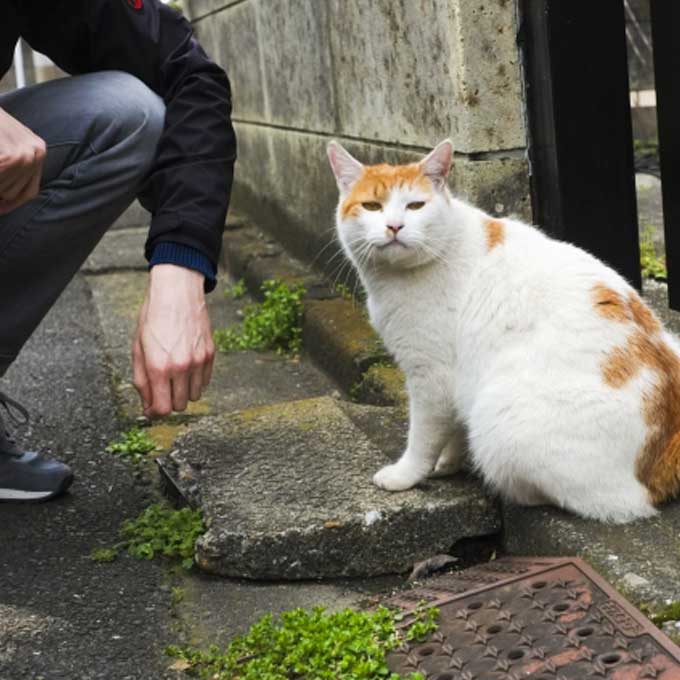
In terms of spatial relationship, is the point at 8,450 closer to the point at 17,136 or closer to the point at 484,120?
the point at 17,136

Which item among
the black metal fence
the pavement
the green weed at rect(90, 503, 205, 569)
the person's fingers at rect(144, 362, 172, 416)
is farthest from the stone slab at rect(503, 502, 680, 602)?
the black metal fence

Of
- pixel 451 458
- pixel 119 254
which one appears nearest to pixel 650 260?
pixel 451 458

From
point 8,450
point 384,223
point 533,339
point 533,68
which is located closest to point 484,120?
point 533,68

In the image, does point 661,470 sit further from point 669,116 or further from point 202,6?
point 202,6

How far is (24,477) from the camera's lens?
2.92 meters

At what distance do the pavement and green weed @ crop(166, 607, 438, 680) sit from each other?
3.8 inches

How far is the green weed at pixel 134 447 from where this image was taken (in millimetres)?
3252

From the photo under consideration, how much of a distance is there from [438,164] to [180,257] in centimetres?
71

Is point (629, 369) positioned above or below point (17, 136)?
below

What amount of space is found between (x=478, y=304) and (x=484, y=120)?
885mm

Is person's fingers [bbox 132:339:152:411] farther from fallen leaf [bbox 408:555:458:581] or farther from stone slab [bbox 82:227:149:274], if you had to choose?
stone slab [bbox 82:227:149:274]

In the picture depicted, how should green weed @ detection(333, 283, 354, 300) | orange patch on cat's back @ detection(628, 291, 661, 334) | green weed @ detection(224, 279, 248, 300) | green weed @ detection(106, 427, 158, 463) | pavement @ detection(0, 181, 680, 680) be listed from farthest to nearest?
green weed @ detection(224, 279, 248, 300)
green weed @ detection(333, 283, 354, 300)
green weed @ detection(106, 427, 158, 463)
orange patch on cat's back @ detection(628, 291, 661, 334)
pavement @ detection(0, 181, 680, 680)

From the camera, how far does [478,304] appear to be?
2.53 metres

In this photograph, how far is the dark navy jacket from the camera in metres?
2.33
